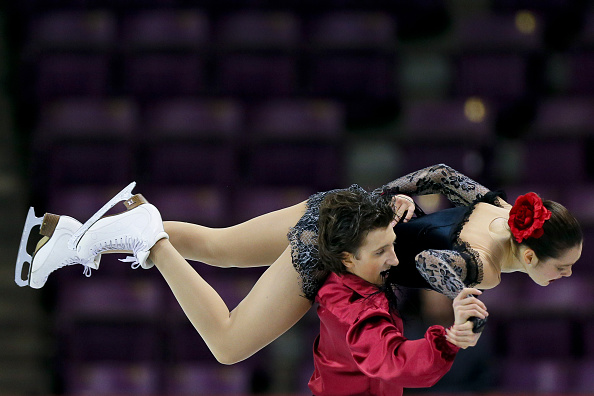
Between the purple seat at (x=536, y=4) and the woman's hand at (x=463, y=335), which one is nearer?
the woman's hand at (x=463, y=335)

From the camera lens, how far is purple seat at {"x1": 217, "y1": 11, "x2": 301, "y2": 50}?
19.5 ft

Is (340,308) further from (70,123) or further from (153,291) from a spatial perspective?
(70,123)

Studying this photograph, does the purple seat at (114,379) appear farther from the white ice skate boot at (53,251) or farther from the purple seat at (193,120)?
the white ice skate boot at (53,251)

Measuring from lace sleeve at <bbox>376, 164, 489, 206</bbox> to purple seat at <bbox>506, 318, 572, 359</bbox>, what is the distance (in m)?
2.59

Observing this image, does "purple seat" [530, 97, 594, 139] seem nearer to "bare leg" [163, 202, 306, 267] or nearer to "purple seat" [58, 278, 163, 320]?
"purple seat" [58, 278, 163, 320]

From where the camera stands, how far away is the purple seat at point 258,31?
5949mm

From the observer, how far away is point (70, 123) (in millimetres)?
5523

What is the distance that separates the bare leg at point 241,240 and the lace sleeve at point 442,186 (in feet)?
1.28

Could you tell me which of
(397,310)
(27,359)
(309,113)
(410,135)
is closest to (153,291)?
(27,359)

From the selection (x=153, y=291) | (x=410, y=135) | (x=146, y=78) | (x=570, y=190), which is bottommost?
(x=153, y=291)

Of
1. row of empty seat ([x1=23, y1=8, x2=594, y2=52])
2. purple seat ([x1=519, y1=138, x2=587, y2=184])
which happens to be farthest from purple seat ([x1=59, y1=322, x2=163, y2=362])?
purple seat ([x1=519, y1=138, x2=587, y2=184])

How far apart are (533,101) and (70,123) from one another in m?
3.43

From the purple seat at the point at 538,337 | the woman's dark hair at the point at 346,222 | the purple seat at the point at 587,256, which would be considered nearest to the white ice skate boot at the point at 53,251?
the woman's dark hair at the point at 346,222

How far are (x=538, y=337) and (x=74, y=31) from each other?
397 centimetres
